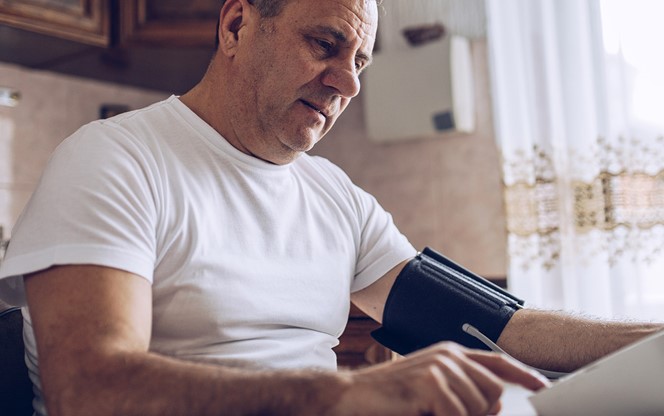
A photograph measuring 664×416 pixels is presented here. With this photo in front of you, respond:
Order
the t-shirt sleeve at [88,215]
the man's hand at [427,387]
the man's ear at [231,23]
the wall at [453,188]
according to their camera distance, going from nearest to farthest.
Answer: the man's hand at [427,387] → the t-shirt sleeve at [88,215] → the man's ear at [231,23] → the wall at [453,188]

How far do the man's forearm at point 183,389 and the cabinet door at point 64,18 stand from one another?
1.34 m

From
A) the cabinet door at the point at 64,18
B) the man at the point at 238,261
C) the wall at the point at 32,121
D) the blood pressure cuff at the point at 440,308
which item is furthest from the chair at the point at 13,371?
the wall at the point at 32,121

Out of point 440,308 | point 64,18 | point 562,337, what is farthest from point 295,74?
point 64,18

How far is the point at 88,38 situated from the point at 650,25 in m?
1.45

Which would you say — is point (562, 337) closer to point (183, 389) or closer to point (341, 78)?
point (341, 78)

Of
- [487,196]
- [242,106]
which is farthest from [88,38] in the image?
[487,196]

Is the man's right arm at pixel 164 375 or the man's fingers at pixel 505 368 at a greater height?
the man's right arm at pixel 164 375

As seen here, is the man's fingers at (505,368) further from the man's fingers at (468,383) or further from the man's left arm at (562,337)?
the man's left arm at (562,337)

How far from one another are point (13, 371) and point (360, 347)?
2.41 feet

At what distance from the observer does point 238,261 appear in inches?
42.3

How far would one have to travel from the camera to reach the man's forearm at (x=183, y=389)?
67cm

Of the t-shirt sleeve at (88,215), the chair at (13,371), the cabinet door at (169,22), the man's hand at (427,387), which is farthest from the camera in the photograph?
the cabinet door at (169,22)

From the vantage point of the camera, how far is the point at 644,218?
1892 millimetres

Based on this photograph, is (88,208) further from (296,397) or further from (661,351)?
(661,351)
